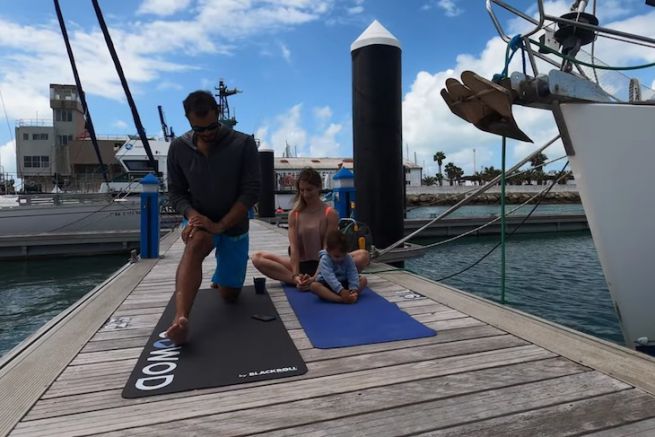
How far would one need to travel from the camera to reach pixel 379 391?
6.44ft

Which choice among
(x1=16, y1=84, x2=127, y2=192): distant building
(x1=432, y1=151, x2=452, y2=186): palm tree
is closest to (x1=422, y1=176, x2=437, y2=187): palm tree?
(x1=432, y1=151, x2=452, y2=186): palm tree

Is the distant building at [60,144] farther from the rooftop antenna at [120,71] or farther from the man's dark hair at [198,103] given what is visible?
the man's dark hair at [198,103]

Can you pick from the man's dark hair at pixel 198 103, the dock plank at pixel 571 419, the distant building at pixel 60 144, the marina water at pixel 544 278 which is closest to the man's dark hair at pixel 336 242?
the man's dark hair at pixel 198 103

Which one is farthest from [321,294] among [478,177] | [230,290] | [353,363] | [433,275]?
[478,177]

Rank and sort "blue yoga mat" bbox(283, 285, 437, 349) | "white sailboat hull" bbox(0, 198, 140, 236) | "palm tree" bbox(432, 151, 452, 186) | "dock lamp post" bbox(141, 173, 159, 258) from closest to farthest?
"blue yoga mat" bbox(283, 285, 437, 349)
"dock lamp post" bbox(141, 173, 159, 258)
"white sailboat hull" bbox(0, 198, 140, 236)
"palm tree" bbox(432, 151, 452, 186)

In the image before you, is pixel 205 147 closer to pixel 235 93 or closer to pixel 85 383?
pixel 85 383

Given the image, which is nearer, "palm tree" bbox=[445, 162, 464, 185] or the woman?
the woman

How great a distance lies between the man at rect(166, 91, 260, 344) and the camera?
2805 mm

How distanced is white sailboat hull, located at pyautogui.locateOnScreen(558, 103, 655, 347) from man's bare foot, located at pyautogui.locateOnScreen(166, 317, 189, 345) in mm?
3159

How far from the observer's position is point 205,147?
296cm

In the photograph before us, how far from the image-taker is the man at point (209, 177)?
2.80 meters

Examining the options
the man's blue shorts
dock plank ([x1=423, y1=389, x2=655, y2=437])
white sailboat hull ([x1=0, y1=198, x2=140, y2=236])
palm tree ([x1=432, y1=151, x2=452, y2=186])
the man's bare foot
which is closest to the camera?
dock plank ([x1=423, y1=389, x2=655, y2=437])

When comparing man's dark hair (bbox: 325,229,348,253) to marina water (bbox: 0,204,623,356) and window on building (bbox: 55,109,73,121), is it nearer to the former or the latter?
marina water (bbox: 0,204,623,356)

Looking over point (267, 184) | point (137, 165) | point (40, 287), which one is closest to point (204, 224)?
point (40, 287)
